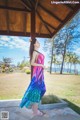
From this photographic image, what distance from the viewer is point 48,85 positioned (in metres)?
1.93

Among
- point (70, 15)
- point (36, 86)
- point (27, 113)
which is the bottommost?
point (27, 113)

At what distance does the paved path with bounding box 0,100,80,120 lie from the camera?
175 cm

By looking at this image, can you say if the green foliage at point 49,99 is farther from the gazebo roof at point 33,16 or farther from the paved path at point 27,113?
the gazebo roof at point 33,16

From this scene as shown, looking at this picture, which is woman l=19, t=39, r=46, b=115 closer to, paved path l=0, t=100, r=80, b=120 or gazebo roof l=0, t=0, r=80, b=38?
paved path l=0, t=100, r=80, b=120

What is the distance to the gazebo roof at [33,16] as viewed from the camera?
210cm

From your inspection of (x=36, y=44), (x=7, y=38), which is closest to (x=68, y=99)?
(x=36, y=44)

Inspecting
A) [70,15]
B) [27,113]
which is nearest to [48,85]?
[27,113]

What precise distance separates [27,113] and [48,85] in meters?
0.28

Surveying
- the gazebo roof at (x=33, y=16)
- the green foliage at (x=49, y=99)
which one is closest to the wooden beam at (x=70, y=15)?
the gazebo roof at (x=33, y=16)

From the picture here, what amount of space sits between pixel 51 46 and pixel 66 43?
0.14m

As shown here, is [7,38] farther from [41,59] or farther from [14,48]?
[41,59]

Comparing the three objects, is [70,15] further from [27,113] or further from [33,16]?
[27,113]

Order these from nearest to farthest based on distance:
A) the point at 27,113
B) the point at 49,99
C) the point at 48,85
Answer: the point at 27,113 < the point at 48,85 < the point at 49,99

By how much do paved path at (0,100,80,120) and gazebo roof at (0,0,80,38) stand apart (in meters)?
0.63
